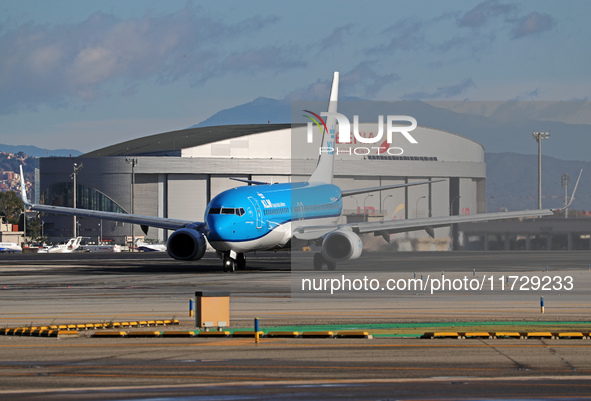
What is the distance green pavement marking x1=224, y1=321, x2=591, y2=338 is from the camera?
22.9 metres

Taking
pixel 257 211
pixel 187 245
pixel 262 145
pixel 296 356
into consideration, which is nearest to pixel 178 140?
pixel 262 145

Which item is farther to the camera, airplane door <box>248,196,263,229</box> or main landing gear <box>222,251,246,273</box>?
main landing gear <box>222,251,246,273</box>

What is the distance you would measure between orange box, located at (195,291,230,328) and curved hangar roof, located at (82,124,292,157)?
130 meters

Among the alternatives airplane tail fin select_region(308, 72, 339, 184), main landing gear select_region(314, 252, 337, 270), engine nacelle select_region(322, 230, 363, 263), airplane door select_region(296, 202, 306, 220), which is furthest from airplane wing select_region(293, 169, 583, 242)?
airplane tail fin select_region(308, 72, 339, 184)

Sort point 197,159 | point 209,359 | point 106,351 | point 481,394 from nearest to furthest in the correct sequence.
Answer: point 481,394
point 209,359
point 106,351
point 197,159

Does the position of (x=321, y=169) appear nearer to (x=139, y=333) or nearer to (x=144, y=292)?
(x=144, y=292)

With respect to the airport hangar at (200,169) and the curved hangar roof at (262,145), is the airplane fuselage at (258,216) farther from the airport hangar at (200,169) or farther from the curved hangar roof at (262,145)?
the airport hangar at (200,169)

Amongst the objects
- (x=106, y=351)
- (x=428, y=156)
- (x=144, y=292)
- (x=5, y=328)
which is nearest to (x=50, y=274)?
(x=144, y=292)

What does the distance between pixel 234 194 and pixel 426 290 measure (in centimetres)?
1473

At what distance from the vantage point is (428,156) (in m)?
136

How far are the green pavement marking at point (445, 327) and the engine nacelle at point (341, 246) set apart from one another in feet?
78.1

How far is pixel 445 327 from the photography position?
77.0ft

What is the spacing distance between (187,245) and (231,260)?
3.29 m

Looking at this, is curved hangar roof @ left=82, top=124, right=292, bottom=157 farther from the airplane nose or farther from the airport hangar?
the airplane nose
